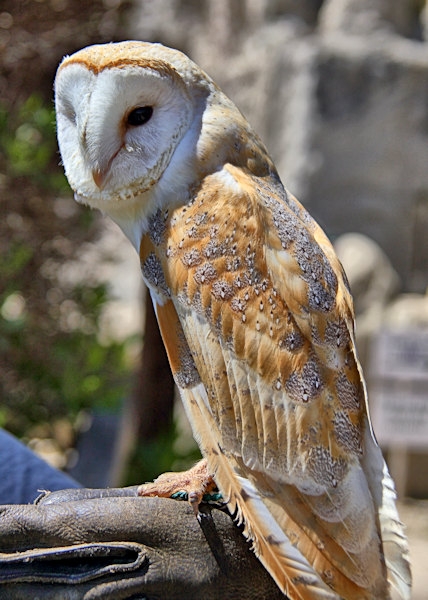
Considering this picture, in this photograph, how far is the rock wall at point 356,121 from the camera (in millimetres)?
7969

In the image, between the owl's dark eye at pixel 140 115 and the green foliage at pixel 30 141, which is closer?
the owl's dark eye at pixel 140 115

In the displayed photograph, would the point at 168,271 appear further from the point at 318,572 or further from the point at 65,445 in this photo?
the point at 65,445

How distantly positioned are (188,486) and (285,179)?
6.77 metres

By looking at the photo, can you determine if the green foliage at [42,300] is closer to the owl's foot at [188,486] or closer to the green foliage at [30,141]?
the green foliage at [30,141]

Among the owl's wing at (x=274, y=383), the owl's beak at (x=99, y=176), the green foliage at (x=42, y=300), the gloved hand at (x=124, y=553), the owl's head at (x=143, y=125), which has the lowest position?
the green foliage at (x=42, y=300)

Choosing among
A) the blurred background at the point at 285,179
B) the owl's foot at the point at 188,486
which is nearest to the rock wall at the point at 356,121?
the blurred background at the point at 285,179

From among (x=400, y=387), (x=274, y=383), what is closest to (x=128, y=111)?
(x=274, y=383)

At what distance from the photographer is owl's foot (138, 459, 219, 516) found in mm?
1680

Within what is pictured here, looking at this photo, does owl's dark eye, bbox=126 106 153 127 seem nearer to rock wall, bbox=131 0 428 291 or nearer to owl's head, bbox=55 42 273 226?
owl's head, bbox=55 42 273 226

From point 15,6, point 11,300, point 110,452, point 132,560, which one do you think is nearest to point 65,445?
→ point 110,452

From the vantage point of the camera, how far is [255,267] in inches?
65.2

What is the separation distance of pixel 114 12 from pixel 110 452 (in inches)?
117

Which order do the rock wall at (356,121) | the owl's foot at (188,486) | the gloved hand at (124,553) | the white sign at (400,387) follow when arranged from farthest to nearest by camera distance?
1. the rock wall at (356,121)
2. the white sign at (400,387)
3. the owl's foot at (188,486)
4. the gloved hand at (124,553)

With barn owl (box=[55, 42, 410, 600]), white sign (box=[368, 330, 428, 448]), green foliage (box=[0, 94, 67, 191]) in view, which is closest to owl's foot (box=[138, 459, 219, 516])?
barn owl (box=[55, 42, 410, 600])
